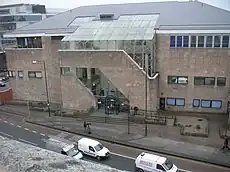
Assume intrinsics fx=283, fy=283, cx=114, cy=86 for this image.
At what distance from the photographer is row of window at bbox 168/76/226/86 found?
3728cm

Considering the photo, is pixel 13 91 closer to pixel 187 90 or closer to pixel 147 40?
pixel 147 40

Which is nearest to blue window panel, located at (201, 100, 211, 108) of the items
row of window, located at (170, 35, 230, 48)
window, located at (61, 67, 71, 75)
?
row of window, located at (170, 35, 230, 48)

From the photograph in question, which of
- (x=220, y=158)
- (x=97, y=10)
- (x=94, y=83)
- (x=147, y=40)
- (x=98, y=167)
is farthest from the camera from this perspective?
(x=97, y=10)

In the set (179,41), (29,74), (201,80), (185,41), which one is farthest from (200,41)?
(29,74)

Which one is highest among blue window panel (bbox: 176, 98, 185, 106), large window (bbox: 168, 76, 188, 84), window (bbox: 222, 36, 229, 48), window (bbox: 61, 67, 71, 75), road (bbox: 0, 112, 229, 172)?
window (bbox: 222, 36, 229, 48)

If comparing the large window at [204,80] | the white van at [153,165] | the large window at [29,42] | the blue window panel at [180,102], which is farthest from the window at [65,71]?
the white van at [153,165]

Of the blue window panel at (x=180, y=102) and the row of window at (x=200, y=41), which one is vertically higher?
the row of window at (x=200, y=41)

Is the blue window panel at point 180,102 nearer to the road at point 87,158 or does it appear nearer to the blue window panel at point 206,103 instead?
the blue window panel at point 206,103

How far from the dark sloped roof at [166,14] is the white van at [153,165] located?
68.2 feet

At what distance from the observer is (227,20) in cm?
3794

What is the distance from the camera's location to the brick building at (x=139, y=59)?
1453 inches

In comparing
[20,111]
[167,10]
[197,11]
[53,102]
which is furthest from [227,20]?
[20,111]

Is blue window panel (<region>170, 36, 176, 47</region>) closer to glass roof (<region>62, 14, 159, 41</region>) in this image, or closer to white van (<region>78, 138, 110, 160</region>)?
glass roof (<region>62, 14, 159, 41</region>)

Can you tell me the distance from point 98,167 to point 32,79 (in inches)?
1560
